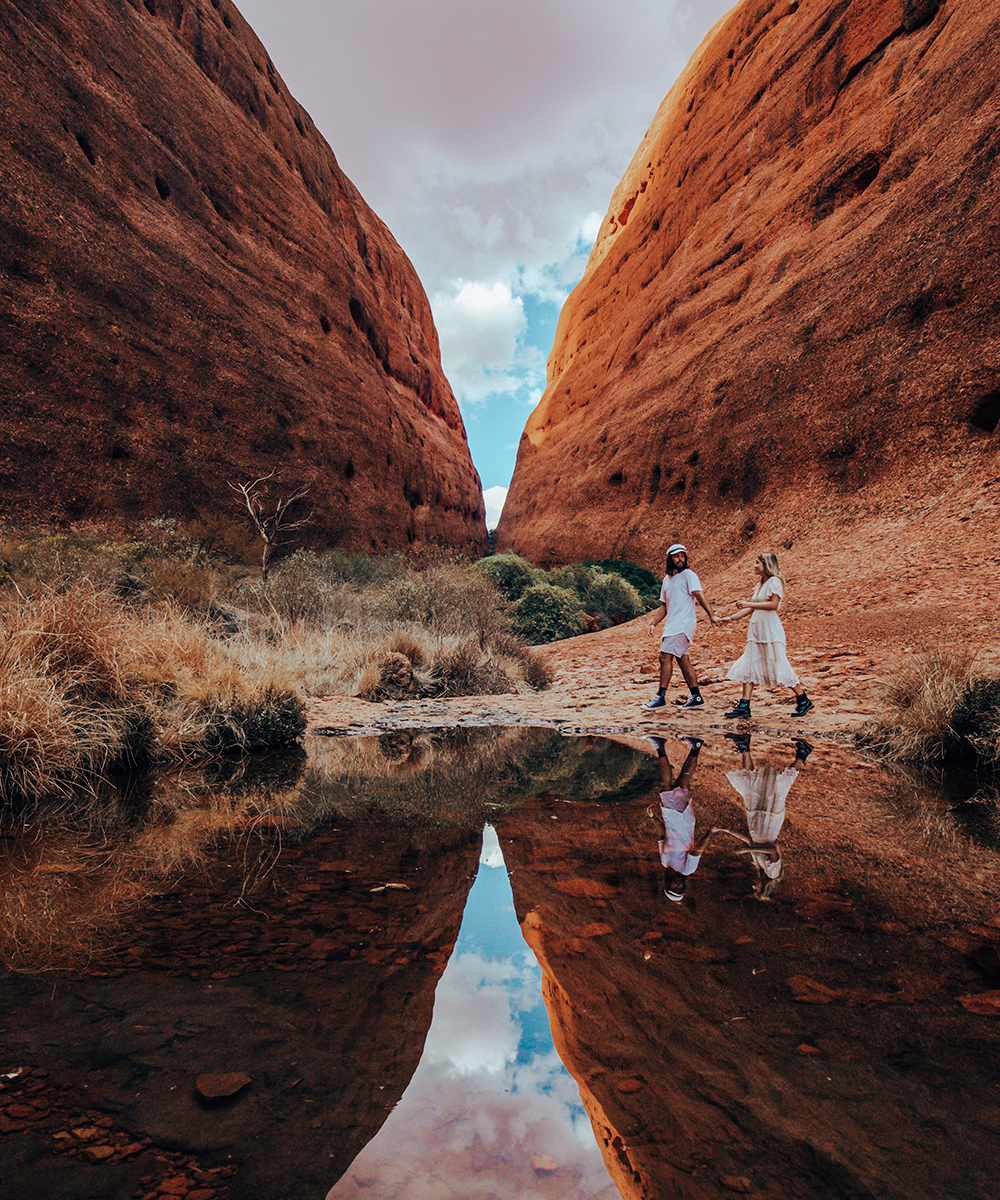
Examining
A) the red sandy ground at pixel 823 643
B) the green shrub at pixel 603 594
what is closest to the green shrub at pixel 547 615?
the green shrub at pixel 603 594

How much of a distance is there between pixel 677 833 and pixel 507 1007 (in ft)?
4.96

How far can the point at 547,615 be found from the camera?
16250 millimetres

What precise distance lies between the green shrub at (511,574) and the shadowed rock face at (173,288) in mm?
7800

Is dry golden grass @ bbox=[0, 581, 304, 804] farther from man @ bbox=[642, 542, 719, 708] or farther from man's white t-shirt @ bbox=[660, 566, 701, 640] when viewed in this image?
man's white t-shirt @ bbox=[660, 566, 701, 640]

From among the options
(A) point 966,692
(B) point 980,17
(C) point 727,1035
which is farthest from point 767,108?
(C) point 727,1035

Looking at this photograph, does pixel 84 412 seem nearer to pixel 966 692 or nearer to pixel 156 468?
pixel 156 468

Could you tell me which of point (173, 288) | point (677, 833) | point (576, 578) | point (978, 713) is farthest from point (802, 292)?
point (677, 833)

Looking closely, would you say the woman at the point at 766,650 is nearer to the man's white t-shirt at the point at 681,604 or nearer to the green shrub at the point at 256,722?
the man's white t-shirt at the point at 681,604

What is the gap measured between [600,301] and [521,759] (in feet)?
110

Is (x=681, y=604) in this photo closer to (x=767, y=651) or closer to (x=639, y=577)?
(x=767, y=651)

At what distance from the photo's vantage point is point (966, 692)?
4785 mm

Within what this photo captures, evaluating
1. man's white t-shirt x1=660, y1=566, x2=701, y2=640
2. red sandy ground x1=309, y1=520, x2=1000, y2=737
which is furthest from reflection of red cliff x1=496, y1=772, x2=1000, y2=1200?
man's white t-shirt x1=660, y1=566, x2=701, y2=640

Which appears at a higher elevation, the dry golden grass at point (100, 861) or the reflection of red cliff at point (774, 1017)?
the dry golden grass at point (100, 861)

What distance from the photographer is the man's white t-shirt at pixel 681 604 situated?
24.7ft
